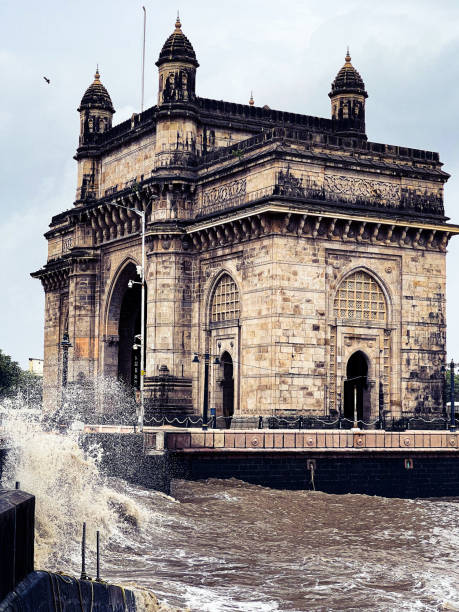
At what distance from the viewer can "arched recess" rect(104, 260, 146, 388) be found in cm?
5697

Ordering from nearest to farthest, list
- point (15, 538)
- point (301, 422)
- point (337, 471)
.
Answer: point (15, 538) < point (337, 471) < point (301, 422)

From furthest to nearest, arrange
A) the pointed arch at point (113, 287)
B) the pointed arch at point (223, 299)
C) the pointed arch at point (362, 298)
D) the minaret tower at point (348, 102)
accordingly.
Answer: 1. the minaret tower at point (348, 102)
2. the pointed arch at point (113, 287)
3. the pointed arch at point (223, 299)
4. the pointed arch at point (362, 298)

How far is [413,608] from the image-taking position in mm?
19672

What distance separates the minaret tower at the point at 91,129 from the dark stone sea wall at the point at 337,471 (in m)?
26.2

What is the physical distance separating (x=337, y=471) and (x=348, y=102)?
25586 mm

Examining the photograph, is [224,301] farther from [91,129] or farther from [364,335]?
[91,129]

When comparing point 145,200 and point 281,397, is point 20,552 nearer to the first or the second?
point 281,397

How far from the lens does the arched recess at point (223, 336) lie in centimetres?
4644

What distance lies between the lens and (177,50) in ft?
167

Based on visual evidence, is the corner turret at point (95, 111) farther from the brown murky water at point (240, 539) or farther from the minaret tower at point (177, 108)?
the brown murky water at point (240, 539)

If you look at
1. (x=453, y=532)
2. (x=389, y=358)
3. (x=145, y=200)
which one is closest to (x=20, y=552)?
(x=453, y=532)

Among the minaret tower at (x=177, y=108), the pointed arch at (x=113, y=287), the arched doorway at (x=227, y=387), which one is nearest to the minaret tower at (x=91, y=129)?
the pointed arch at (x=113, y=287)

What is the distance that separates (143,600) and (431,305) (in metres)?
33.1

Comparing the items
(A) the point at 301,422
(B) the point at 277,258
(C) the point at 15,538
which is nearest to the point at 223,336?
(B) the point at 277,258
